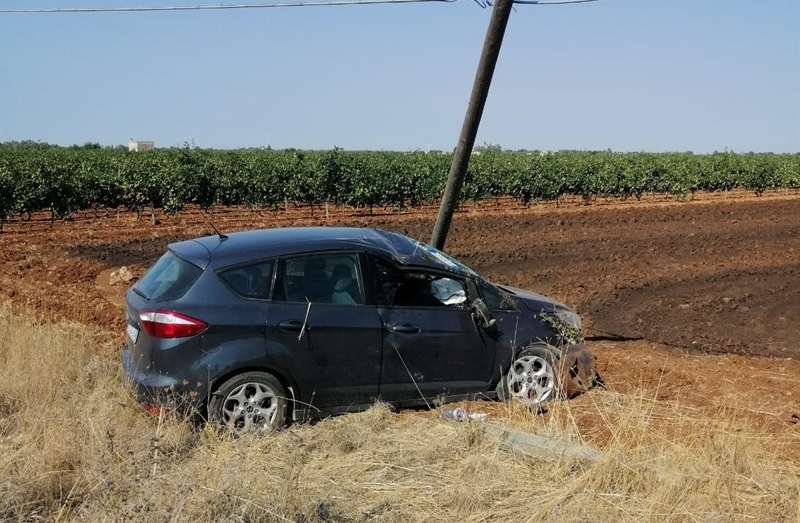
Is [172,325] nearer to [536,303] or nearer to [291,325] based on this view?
[291,325]

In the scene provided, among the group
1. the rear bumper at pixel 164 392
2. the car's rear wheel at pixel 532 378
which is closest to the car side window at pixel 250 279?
the rear bumper at pixel 164 392

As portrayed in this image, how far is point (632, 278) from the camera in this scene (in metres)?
16.1

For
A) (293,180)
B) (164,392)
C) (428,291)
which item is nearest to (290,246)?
(428,291)

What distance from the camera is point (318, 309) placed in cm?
676

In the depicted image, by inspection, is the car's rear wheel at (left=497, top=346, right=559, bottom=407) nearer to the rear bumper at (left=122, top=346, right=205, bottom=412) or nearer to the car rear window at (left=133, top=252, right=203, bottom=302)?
the rear bumper at (left=122, top=346, right=205, bottom=412)

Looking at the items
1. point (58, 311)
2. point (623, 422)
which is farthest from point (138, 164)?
point (623, 422)

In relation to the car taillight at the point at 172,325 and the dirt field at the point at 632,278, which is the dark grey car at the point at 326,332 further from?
the dirt field at the point at 632,278

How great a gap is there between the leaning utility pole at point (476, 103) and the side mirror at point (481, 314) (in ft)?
8.73

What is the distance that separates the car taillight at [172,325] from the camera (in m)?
6.34

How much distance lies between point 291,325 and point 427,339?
3.76ft

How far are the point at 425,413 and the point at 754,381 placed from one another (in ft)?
12.6

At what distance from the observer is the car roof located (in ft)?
22.1

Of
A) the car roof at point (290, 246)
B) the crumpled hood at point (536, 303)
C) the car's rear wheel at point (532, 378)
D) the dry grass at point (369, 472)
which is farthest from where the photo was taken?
the crumpled hood at point (536, 303)

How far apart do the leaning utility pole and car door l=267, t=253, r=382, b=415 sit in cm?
313
